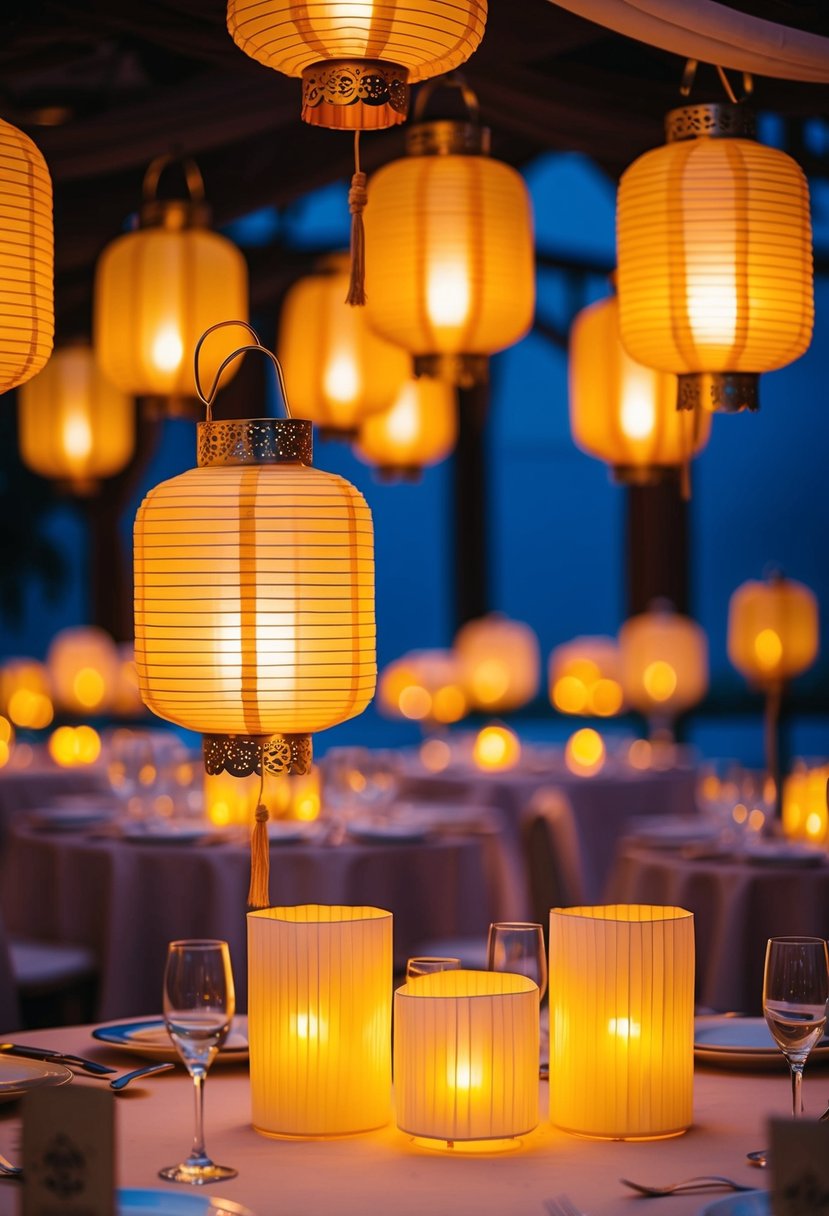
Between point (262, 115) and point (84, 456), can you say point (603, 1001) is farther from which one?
point (84, 456)

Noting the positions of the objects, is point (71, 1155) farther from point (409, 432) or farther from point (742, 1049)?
point (409, 432)

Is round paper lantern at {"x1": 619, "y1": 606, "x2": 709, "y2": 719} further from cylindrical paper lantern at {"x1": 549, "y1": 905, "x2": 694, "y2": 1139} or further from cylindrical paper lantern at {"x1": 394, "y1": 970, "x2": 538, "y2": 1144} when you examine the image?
cylindrical paper lantern at {"x1": 394, "y1": 970, "x2": 538, "y2": 1144}

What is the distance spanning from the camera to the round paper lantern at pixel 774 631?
686 centimetres

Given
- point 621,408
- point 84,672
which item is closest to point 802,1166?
point 621,408

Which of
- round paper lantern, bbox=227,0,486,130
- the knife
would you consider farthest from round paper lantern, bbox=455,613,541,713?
the knife

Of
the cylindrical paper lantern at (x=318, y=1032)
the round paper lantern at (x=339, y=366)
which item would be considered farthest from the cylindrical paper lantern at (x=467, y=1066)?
the round paper lantern at (x=339, y=366)

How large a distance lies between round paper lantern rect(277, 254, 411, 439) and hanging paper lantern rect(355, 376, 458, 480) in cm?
80

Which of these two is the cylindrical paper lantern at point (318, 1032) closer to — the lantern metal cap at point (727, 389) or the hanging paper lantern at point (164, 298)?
the lantern metal cap at point (727, 389)

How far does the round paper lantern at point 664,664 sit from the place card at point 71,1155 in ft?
22.5

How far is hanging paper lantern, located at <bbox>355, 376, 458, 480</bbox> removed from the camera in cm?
714

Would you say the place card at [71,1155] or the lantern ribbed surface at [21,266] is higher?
the lantern ribbed surface at [21,266]

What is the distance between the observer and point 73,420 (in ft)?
23.8

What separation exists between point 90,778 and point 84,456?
50.5 inches

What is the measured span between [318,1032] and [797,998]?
52cm
